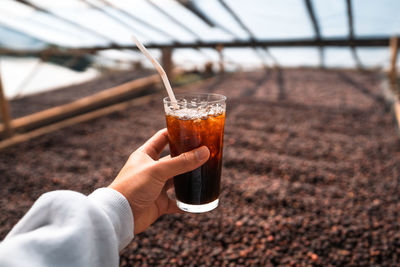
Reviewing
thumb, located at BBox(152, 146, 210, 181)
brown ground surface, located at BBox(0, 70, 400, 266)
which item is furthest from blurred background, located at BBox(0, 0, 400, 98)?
thumb, located at BBox(152, 146, 210, 181)

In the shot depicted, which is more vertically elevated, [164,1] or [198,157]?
[164,1]

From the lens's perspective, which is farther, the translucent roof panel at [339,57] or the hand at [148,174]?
the translucent roof panel at [339,57]

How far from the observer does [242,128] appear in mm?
3666

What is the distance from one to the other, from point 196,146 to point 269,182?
1.45m

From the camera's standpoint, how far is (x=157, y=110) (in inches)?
174

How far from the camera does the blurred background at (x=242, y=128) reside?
1737 millimetres

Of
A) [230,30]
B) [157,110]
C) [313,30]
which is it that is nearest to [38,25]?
[230,30]

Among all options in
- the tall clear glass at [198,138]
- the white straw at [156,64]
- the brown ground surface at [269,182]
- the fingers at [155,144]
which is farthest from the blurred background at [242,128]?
the white straw at [156,64]

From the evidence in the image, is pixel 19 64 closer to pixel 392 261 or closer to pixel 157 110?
pixel 157 110

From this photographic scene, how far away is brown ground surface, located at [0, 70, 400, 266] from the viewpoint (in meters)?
1.65

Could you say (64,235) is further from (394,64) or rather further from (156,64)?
(394,64)

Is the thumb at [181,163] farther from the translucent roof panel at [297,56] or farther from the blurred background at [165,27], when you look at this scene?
the translucent roof panel at [297,56]

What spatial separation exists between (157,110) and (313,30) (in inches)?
216

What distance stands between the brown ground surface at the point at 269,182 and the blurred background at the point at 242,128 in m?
0.01
